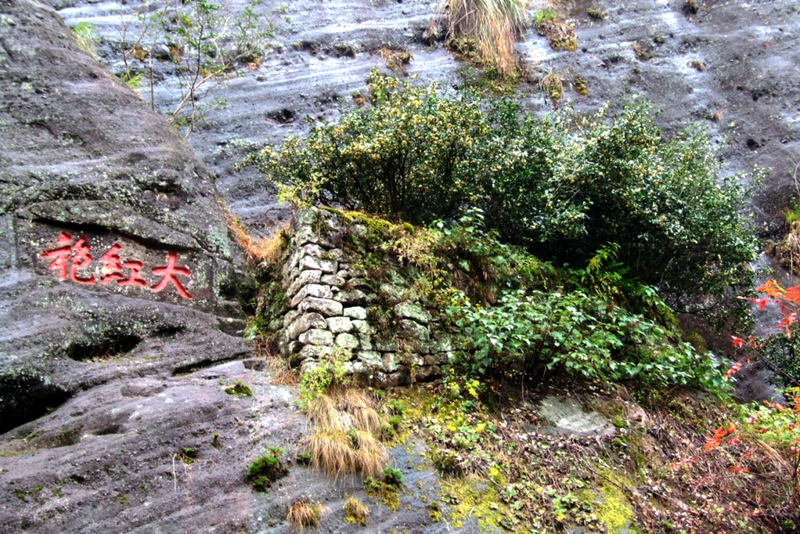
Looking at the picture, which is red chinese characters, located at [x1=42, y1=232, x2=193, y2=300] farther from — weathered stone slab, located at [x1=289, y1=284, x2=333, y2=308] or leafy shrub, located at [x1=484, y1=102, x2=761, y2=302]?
leafy shrub, located at [x1=484, y1=102, x2=761, y2=302]

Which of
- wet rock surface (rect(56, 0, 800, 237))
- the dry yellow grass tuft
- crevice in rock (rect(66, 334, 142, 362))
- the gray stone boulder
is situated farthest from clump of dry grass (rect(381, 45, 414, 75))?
the dry yellow grass tuft

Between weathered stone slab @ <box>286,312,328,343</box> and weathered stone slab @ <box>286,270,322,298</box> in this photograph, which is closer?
weathered stone slab @ <box>286,312,328,343</box>

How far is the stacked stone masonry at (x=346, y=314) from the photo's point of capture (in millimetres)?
4664

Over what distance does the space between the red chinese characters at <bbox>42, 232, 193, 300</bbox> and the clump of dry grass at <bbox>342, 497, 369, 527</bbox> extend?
2262 millimetres

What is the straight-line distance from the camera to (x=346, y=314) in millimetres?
4848

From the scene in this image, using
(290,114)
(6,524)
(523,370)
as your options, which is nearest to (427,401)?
(523,370)

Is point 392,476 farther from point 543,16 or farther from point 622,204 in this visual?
point 543,16

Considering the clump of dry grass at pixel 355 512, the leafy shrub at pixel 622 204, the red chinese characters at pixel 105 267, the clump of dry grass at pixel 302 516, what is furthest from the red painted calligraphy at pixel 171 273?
the leafy shrub at pixel 622 204

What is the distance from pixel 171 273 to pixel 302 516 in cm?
242

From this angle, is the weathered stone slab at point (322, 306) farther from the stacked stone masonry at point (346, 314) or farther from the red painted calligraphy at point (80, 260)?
the red painted calligraphy at point (80, 260)

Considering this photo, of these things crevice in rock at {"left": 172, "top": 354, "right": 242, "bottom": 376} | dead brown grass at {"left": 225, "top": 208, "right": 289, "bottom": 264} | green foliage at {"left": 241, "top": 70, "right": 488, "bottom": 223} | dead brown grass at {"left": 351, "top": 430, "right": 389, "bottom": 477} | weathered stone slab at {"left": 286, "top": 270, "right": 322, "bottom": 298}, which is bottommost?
dead brown grass at {"left": 351, "top": 430, "right": 389, "bottom": 477}

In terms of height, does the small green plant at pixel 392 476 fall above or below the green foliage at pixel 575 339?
below

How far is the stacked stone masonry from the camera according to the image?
466 centimetres

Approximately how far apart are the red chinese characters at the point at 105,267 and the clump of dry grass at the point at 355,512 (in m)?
2.26
